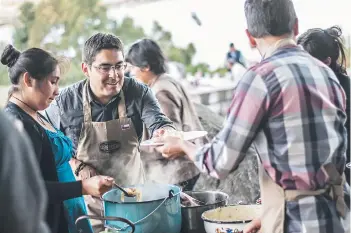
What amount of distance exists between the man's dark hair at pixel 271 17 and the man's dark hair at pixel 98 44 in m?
1.13

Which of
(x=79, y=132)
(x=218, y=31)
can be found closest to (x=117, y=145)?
(x=79, y=132)

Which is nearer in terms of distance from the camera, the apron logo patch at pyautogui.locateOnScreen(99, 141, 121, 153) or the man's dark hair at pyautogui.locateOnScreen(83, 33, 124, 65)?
the man's dark hair at pyautogui.locateOnScreen(83, 33, 124, 65)

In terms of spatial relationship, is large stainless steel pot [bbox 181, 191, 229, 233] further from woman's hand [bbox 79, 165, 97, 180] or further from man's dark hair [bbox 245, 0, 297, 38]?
man's dark hair [bbox 245, 0, 297, 38]

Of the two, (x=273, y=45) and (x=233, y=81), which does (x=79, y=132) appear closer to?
(x=273, y=45)

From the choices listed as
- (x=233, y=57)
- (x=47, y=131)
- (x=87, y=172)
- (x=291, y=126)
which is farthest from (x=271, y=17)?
(x=233, y=57)

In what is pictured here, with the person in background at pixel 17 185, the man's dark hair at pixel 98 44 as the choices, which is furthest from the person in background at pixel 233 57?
the person in background at pixel 17 185

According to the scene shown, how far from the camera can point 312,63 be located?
1.72m

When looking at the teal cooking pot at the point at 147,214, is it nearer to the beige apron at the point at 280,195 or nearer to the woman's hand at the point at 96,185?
the woman's hand at the point at 96,185

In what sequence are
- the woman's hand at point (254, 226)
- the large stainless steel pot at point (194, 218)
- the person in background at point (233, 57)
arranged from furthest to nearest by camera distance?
the person in background at point (233, 57) → the large stainless steel pot at point (194, 218) → the woman's hand at point (254, 226)

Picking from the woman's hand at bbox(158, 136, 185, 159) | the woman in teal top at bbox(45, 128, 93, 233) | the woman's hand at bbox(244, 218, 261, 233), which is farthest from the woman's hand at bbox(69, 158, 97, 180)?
the woman's hand at bbox(244, 218, 261, 233)

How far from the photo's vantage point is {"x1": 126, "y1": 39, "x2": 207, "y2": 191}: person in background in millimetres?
3504

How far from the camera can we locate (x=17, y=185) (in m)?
0.93

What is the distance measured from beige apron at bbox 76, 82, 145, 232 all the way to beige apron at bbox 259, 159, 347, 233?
122cm

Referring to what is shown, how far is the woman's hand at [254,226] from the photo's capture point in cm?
202
